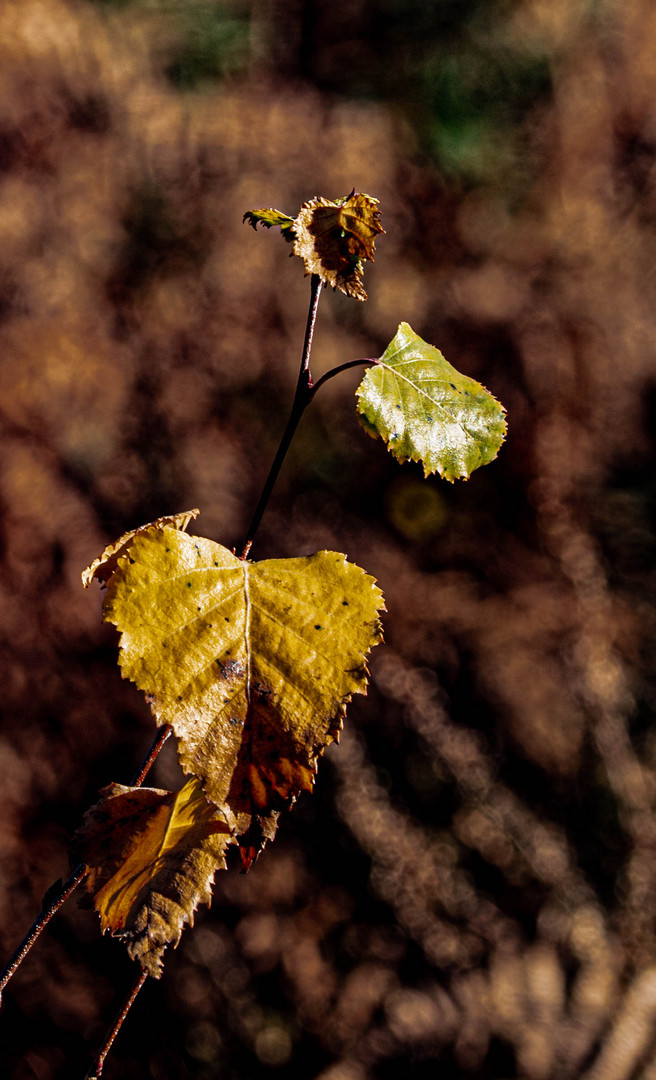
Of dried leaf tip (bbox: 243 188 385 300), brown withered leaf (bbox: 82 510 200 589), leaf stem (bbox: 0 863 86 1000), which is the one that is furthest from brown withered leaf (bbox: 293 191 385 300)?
leaf stem (bbox: 0 863 86 1000)

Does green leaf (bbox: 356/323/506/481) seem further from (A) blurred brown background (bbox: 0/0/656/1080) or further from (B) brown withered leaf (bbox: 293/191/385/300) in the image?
(A) blurred brown background (bbox: 0/0/656/1080)

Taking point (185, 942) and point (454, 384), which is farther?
point (185, 942)

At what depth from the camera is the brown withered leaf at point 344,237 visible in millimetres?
516

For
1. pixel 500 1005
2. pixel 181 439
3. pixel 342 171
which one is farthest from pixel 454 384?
pixel 500 1005

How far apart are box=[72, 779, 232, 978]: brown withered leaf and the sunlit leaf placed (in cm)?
8

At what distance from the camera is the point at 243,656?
47cm

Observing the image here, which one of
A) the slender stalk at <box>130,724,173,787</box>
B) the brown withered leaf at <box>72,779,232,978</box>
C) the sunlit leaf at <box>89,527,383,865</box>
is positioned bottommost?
the brown withered leaf at <box>72,779,232,978</box>

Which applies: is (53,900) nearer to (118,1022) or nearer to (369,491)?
(118,1022)

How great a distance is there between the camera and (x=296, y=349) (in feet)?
5.94

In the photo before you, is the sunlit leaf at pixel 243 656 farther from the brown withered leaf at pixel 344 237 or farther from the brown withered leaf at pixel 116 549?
the brown withered leaf at pixel 344 237

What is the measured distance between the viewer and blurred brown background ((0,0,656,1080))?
1695 mm

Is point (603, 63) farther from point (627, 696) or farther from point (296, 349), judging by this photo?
point (627, 696)

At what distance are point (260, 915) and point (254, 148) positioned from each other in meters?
1.85

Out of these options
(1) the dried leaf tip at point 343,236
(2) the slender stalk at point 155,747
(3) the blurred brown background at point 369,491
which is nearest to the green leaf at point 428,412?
(1) the dried leaf tip at point 343,236
